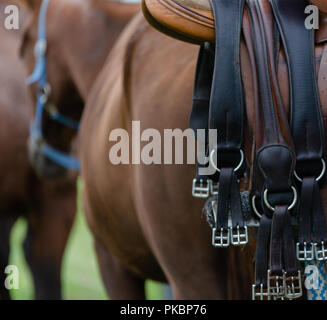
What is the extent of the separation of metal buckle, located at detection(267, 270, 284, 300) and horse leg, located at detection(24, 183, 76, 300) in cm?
307

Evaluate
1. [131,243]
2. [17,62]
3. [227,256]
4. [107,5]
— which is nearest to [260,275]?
[227,256]

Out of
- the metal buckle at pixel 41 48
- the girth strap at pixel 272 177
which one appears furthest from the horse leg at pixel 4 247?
the girth strap at pixel 272 177

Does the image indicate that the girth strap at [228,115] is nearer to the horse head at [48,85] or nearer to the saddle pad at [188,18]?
the saddle pad at [188,18]

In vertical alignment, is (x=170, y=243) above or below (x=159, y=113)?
below

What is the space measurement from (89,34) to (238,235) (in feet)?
6.13

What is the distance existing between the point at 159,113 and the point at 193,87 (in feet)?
0.58

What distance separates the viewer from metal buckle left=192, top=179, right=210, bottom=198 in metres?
1.54

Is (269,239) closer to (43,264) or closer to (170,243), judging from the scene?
(170,243)

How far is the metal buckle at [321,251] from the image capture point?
1.32 metres

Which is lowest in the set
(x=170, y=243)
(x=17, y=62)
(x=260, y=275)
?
(x=260, y=275)

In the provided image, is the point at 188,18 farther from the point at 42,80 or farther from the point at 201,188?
the point at 42,80

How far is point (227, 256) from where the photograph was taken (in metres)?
1.82

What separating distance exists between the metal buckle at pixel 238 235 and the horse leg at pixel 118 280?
4.81 feet

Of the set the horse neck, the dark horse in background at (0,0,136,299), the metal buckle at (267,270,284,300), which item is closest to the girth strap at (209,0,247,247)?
the metal buckle at (267,270,284,300)
